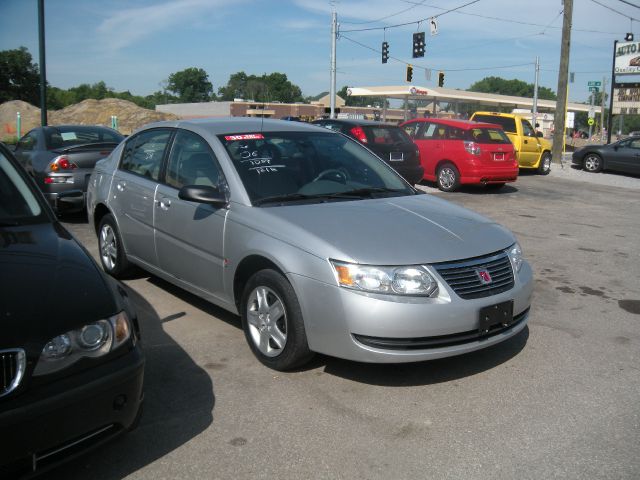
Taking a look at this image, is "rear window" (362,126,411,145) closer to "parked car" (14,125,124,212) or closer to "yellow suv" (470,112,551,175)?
"parked car" (14,125,124,212)

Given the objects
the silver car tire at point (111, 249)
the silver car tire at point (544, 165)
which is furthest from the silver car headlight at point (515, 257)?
the silver car tire at point (544, 165)

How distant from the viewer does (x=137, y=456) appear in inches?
121

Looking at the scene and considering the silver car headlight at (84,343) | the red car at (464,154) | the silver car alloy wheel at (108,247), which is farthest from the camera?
the red car at (464,154)

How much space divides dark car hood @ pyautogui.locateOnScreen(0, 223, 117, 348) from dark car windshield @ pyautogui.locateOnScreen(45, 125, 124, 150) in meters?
6.70

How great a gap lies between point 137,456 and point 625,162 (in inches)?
782

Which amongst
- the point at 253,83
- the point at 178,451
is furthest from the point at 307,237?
the point at 253,83

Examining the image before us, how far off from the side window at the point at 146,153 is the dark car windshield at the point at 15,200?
1622mm

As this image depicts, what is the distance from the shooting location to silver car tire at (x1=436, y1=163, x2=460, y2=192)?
13.9 m

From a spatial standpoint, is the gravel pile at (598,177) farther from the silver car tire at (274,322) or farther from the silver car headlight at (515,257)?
the silver car tire at (274,322)

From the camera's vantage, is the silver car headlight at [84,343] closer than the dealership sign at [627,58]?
Yes

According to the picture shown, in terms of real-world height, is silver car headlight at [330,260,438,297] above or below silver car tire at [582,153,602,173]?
below

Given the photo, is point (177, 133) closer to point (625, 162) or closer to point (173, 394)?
point (173, 394)

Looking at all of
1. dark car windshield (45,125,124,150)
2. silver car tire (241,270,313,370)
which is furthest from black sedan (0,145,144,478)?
dark car windshield (45,125,124,150)

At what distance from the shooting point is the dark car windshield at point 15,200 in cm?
356
